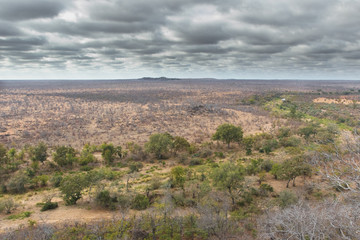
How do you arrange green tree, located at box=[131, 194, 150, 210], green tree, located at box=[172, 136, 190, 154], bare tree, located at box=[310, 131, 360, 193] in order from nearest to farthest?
1. bare tree, located at box=[310, 131, 360, 193]
2. green tree, located at box=[131, 194, 150, 210]
3. green tree, located at box=[172, 136, 190, 154]

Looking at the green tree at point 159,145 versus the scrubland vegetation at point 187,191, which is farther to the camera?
the green tree at point 159,145

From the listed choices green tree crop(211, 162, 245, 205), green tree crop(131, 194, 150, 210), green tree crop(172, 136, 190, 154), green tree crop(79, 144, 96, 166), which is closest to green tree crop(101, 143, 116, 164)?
green tree crop(79, 144, 96, 166)

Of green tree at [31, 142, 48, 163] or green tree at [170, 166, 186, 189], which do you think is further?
green tree at [31, 142, 48, 163]

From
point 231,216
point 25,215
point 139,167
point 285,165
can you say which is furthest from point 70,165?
point 285,165

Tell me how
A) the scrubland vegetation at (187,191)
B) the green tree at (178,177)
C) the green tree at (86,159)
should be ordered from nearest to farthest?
1. the scrubland vegetation at (187,191)
2. the green tree at (178,177)
3. the green tree at (86,159)

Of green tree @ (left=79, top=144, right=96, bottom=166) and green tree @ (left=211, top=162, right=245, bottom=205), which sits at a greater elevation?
green tree @ (left=211, top=162, right=245, bottom=205)

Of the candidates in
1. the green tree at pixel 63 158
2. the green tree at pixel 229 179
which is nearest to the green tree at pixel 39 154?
the green tree at pixel 63 158

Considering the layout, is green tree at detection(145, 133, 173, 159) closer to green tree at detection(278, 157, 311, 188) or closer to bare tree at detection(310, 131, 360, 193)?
green tree at detection(278, 157, 311, 188)

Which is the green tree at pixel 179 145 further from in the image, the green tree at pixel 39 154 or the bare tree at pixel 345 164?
the bare tree at pixel 345 164

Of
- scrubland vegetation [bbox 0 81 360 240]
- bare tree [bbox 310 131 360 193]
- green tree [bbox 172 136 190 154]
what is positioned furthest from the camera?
green tree [bbox 172 136 190 154]

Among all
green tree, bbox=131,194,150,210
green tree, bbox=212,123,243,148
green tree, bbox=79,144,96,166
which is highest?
green tree, bbox=212,123,243,148
